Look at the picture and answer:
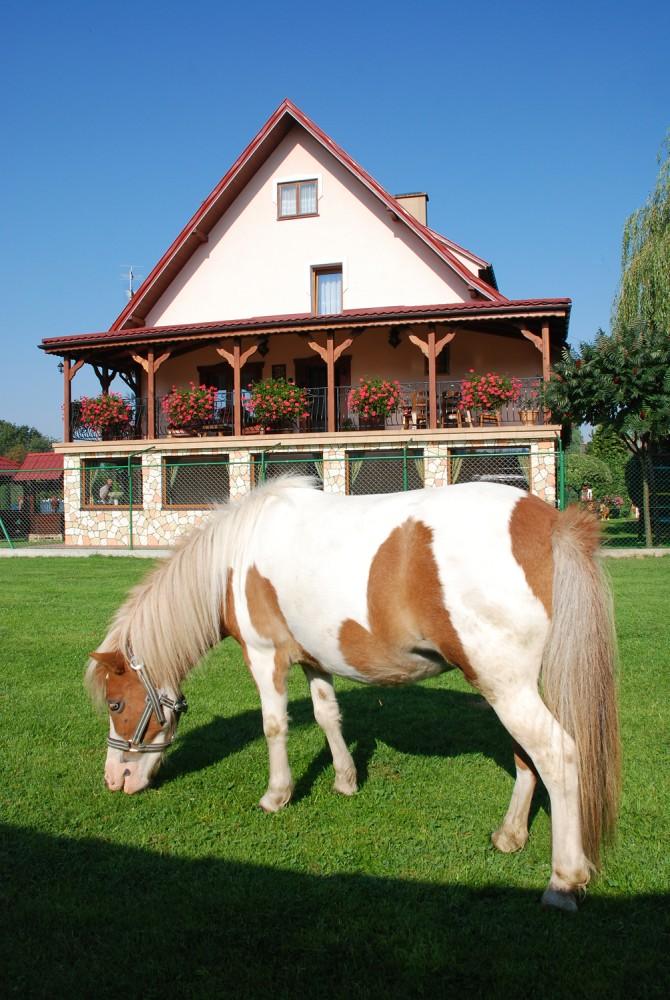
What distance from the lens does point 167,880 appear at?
2.99 meters

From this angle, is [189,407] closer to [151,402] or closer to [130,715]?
[151,402]

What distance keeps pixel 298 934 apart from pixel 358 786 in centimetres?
142

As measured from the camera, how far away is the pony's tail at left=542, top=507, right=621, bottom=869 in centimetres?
284

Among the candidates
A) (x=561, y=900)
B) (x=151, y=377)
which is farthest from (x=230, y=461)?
(x=561, y=900)

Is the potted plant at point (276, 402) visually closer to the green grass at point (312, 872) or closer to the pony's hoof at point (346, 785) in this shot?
the green grass at point (312, 872)

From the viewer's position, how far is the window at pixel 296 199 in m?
22.6

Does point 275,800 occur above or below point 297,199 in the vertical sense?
below

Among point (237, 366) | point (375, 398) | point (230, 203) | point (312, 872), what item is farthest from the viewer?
point (230, 203)

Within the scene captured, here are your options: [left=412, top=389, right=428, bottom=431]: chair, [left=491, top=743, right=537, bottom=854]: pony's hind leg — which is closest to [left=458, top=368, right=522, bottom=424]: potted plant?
[left=412, top=389, right=428, bottom=431]: chair

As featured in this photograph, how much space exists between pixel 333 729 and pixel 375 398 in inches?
643

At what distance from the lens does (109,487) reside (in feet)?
70.9

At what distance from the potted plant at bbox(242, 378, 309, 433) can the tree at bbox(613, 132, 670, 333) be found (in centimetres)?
882

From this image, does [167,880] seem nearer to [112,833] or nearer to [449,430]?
[112,833]

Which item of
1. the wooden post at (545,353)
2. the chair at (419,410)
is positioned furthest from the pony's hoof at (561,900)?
the chair at (419,410)
